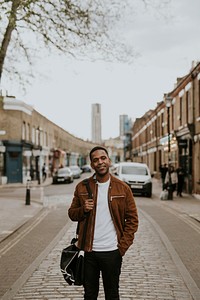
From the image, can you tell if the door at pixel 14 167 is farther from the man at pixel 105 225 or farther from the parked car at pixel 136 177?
the man at pixel 105 225

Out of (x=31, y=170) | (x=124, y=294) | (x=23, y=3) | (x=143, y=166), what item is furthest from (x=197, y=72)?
(x=31, y=170)

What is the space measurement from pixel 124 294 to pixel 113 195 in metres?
2.33

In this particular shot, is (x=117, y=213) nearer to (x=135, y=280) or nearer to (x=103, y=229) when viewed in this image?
(x=103, y=229)

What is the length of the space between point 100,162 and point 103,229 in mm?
621

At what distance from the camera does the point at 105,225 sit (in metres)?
4.39

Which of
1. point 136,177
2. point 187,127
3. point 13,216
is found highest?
point 187,127

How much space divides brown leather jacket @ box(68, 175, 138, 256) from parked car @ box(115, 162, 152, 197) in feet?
69.8

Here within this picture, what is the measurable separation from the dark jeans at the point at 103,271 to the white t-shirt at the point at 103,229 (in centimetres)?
6

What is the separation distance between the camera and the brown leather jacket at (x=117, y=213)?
14.4 ft

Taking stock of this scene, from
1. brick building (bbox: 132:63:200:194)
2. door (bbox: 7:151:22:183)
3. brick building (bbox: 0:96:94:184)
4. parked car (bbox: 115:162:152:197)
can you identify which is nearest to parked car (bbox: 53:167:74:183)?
brick building (bbox: 0:96:94:184)

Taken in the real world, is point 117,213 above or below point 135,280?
above

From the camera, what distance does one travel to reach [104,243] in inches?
172

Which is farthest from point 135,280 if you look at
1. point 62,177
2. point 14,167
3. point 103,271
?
point 14,167

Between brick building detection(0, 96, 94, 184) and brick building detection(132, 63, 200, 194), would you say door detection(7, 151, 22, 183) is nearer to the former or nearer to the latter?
brick building detection(0, 96, 94, 184)
